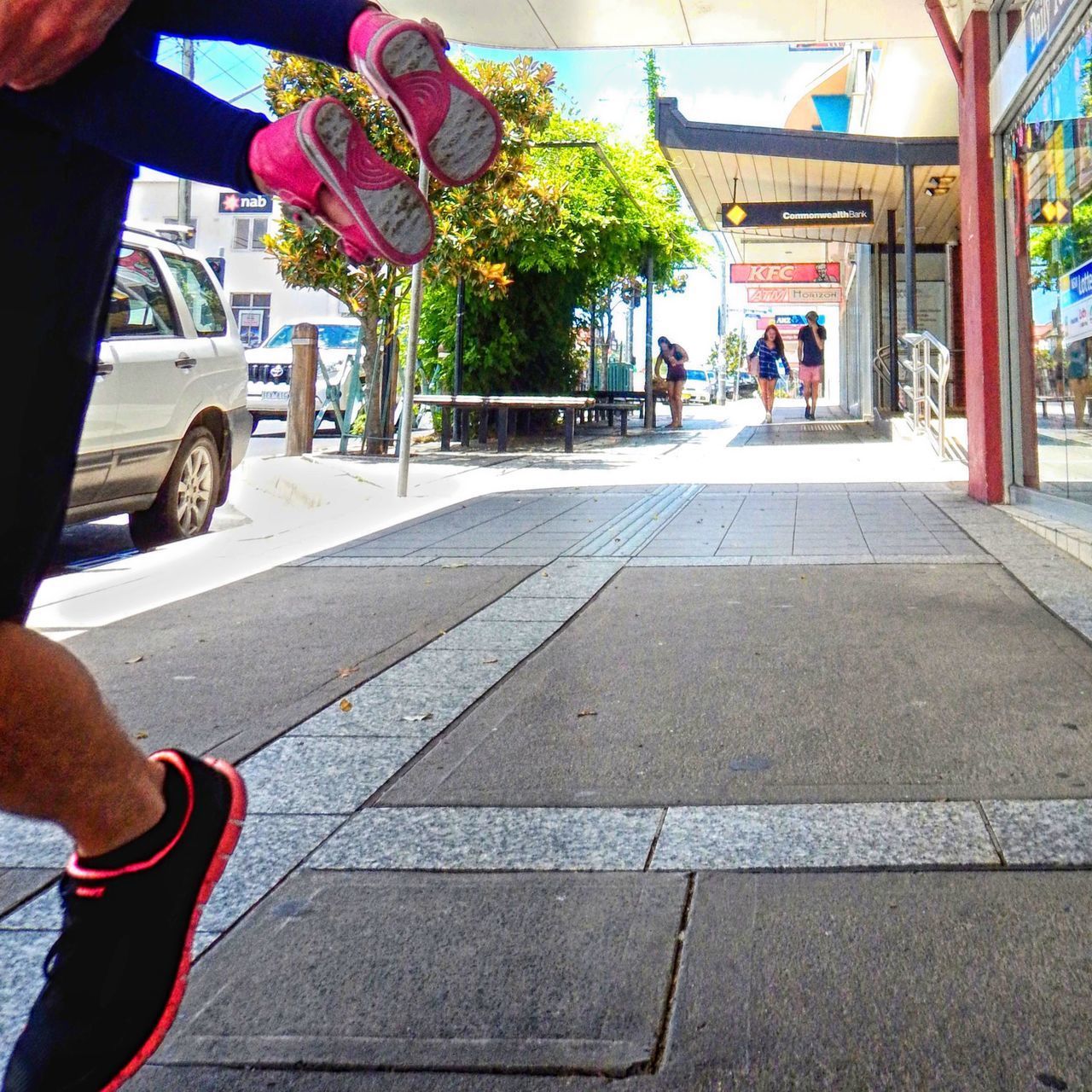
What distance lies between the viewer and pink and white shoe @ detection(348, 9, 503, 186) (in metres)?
1.45

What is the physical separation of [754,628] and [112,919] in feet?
13.7

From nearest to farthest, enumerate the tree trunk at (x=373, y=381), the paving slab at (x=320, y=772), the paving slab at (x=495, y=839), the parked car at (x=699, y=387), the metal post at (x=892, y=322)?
the paving slab at (x=495, y=839), the paving slab at (x=320, y=772), the tree trunk at (x=373, y=381), the metal post at (x=892, y=322), the parked car at (x=699, y=387)

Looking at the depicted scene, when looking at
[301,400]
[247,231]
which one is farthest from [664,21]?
[247,231]

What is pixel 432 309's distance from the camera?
70.2 ft

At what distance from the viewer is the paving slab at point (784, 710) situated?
341 cm

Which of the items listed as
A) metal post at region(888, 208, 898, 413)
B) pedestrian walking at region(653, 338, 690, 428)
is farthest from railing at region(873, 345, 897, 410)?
pedestrian walking at region(653, 338, 690, 428)

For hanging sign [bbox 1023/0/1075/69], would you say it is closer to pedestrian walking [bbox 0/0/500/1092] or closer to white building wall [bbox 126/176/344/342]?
pedestrian walking [bbox 0/0/500/1092]

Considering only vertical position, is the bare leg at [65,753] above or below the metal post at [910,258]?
below

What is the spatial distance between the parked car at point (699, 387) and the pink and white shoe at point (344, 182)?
62.5m

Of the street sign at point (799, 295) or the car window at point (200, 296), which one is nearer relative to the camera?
the car window at point (200, 296)

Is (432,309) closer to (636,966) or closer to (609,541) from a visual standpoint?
(609,541)

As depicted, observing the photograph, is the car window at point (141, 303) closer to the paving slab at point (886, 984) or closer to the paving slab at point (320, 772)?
the paving slab at point (320, 772)

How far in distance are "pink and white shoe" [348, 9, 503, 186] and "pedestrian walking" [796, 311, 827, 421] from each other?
22.4 m

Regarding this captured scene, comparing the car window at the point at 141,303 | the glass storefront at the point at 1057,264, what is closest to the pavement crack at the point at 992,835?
the glass storefront at the point at 1057,264
